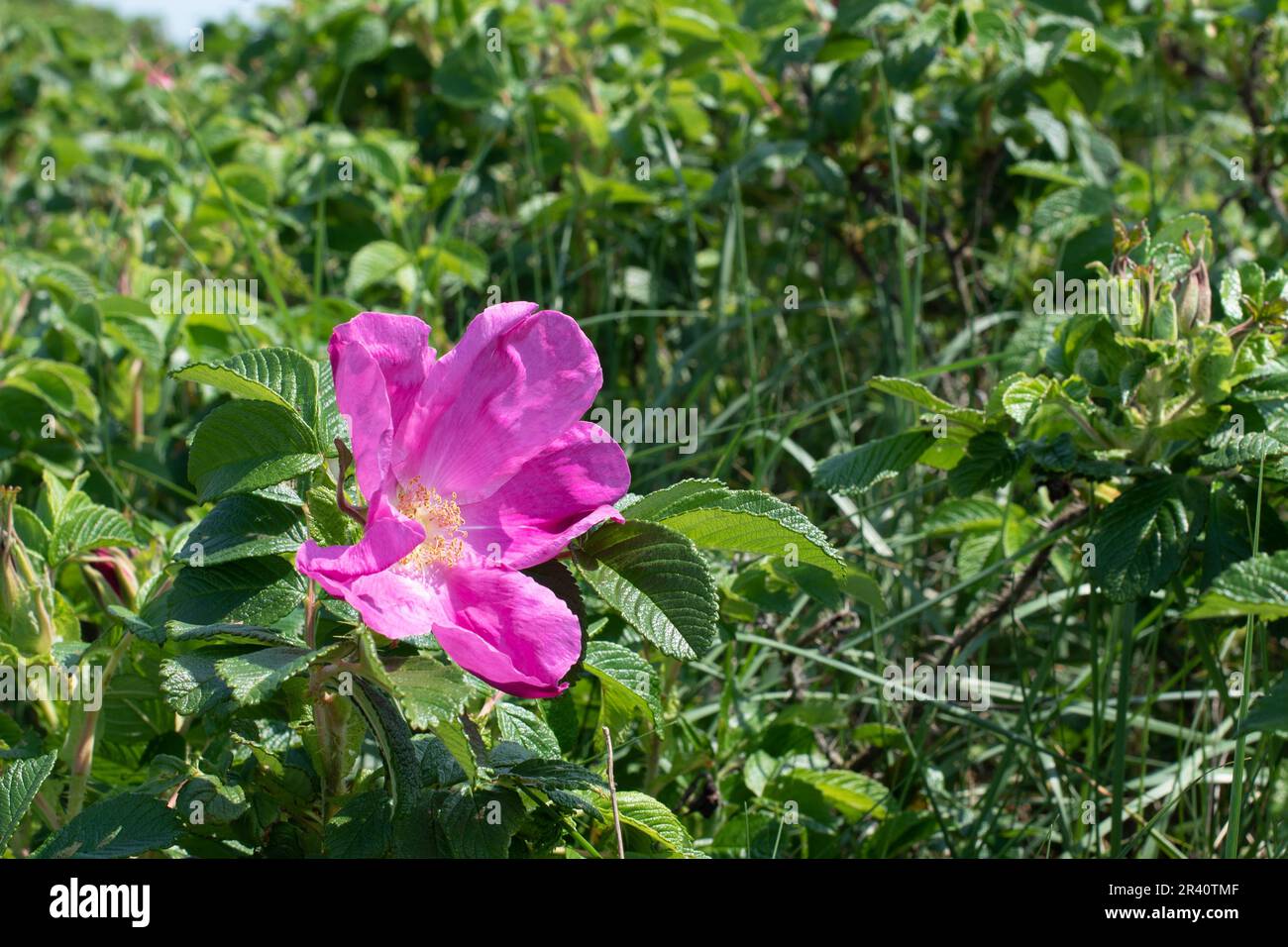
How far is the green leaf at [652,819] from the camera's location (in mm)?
1289

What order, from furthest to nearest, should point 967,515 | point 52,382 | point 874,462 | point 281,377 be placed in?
point 52,382, point 967,515, point 874,462, point 281,377

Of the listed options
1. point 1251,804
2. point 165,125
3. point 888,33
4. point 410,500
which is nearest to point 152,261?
point 165,125

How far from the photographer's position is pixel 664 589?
117 cm

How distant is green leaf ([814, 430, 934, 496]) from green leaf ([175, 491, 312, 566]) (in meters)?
0.69

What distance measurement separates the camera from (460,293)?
2670 millimetres

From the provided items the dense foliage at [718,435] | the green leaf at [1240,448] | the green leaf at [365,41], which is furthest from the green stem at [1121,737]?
the green leaf at [365,41]

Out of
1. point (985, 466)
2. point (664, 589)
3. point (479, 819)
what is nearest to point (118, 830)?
point (479, 819)

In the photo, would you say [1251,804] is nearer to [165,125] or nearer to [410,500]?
[410,500]

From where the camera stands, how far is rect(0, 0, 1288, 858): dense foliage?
3.94 feet

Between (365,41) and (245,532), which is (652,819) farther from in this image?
(365,41)

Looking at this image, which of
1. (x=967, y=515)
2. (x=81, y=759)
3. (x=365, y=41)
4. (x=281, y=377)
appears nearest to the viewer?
(x=281, y=377)

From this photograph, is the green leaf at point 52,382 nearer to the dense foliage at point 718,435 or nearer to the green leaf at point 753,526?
the dense foliage at point 718,435

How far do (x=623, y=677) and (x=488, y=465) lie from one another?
0.27 m

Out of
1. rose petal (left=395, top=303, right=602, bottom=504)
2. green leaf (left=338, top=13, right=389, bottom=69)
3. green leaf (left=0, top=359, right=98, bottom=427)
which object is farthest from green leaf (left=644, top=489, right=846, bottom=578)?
green leaf (left=338, top=13, right=389, bottom=69)
